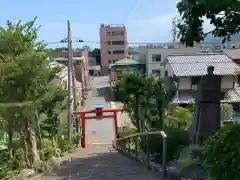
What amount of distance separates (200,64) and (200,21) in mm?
21150

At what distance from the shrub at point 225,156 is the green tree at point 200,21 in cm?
340

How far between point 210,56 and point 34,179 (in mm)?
23784

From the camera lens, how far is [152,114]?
14734 millimetres

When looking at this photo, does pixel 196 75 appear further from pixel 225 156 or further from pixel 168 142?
pixel 225 156

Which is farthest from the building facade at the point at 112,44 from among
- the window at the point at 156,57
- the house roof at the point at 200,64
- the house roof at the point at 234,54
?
the house roof at the point at 200,64

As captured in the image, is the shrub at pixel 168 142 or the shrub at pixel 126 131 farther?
the shrub at pixel 126 131

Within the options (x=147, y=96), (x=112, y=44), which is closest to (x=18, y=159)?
(x=147, y=96)

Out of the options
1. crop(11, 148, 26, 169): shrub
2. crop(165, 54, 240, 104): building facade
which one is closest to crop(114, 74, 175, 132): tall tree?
crop(11, 148, 26, 169): shrub

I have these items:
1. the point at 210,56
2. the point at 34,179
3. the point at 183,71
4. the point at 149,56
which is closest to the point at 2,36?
the point at 34,179

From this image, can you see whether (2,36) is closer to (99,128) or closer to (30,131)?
(30,131)

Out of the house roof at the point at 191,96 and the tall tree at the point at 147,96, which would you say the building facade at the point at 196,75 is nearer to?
the house roof at the point at 191,96

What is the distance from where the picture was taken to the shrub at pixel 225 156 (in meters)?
3.83

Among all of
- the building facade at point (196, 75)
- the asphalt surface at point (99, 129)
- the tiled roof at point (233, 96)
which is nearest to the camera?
the asphalt surface at point (99, 129)

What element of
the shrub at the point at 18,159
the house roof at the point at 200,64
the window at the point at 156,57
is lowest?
the shrub at the point at 18,159
